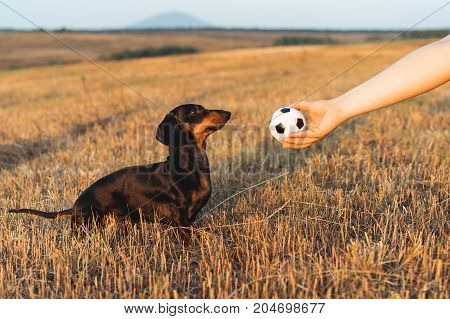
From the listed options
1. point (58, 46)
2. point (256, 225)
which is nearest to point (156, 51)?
point (58, 46)

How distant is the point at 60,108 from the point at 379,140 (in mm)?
7712

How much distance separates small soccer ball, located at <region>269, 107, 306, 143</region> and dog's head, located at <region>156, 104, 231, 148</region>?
40 cm

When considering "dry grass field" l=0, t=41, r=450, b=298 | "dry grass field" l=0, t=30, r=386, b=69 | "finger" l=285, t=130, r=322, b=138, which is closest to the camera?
"dry grass field" l=0, t=41, r=450, b=298

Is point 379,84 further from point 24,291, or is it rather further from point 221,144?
point 221,144

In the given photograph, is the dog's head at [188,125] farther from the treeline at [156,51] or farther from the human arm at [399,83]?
the treeline at [156,51]

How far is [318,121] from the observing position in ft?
11.6

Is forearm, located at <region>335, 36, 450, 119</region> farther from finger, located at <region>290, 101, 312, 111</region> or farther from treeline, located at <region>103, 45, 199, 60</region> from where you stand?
treeline, located at <region>103, 45, 199, 60</region>

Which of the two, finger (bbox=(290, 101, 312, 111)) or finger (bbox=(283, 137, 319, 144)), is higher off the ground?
finger (bbox=(290, 101, 312, 111))

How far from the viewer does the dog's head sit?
12.3 feet

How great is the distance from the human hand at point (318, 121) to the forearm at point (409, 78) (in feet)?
0.64

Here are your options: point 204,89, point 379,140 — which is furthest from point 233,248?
point 204,89

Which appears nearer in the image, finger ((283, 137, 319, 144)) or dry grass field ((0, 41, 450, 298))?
dry grass field ((0, 41, 450, 298))

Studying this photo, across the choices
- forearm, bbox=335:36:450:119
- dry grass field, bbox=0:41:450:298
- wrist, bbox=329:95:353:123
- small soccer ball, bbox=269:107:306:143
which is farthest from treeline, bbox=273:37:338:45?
forearm, bbox=335:36:450:119

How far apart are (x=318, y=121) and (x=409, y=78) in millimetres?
773
